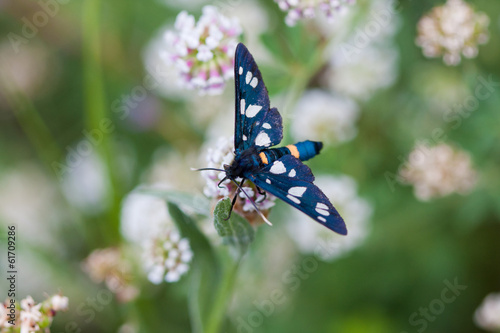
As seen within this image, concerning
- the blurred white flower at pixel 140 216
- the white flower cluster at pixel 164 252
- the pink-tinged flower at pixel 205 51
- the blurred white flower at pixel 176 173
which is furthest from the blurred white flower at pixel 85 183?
the pink-tinged flower at pixel 205 51

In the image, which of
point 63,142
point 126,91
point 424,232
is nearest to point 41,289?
point 63,142

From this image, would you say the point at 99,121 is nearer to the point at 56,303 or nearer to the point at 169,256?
the point at 169,256

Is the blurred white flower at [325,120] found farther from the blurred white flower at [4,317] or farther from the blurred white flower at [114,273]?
the blurred white flower at [4,317]

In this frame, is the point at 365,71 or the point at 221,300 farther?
the point at 365,71

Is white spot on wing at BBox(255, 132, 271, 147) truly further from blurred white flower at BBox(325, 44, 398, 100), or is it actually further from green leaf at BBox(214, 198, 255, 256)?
blurred white flower at BBox(325, 44, 398, 100)

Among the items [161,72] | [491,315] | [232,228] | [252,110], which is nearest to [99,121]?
[161,72]

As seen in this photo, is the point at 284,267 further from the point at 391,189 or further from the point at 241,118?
the point at 241,118
